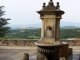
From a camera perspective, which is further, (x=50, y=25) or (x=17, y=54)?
(x=17, y=54)

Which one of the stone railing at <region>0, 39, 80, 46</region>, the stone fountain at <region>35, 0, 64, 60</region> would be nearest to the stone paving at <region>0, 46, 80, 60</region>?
the stone railing at <region>0, 39, 80, 46</region>

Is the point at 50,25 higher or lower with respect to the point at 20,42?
higher

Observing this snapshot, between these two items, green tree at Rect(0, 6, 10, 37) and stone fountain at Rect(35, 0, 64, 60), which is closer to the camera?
stone fountain at Rect(35, 0, 64, 60)

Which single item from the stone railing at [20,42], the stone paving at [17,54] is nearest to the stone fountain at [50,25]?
the stone paving at [17,54]

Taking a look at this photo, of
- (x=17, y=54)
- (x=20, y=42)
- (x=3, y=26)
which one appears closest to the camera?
(x=17, y=54)

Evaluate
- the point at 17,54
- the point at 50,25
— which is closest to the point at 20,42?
the point at 17,54

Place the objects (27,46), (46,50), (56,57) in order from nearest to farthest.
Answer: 1. (46,50)
2. (56,57)
3. (27,46)

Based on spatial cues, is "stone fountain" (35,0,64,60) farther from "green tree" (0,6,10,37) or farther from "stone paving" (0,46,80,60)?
"green tree" (0,6,10,37)

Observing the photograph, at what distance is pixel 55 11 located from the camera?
8.86m

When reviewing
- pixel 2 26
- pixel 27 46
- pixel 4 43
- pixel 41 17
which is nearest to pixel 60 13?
pixel 41 17

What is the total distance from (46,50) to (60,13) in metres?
2.08

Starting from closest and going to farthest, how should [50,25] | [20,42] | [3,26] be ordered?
[50,25], [20,42], [3,26]

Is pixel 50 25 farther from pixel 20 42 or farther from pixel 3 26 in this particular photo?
pixel 3 26

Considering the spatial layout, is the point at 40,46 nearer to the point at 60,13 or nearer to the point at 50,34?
the point at 50,34
